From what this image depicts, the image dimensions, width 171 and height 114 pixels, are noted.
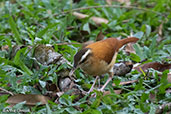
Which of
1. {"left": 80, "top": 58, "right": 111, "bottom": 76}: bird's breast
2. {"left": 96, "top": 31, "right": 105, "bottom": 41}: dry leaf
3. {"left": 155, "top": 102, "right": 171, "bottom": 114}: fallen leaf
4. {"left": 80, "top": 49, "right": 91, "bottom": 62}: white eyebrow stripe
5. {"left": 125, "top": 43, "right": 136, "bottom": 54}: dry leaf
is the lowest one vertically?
{"left": 155, "top": 102, "right": 171, "bottom": 114}: fallen leaf

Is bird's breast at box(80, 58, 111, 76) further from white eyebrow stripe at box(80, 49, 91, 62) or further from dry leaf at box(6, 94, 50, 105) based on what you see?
dry leaf at box(6, 94, 50, 105)

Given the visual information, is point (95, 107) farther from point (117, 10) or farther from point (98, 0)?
point (98, 0)

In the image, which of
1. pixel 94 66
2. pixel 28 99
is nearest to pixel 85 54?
pixel 94 66

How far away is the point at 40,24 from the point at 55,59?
228 cm

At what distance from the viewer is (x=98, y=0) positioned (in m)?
10.0

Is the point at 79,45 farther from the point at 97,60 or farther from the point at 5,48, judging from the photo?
the point at 5,48

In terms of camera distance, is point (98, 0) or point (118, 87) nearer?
point (118, 87)

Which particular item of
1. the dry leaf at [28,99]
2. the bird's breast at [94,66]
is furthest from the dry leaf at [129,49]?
the dry leaf at [28,99]

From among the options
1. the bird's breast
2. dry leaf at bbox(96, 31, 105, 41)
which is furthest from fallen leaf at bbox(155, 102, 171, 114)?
dry leaf at bbox(96, 31, 105, 41)

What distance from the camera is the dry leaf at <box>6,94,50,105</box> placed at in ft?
16.4

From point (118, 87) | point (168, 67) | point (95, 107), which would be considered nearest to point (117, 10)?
point (168, 67)

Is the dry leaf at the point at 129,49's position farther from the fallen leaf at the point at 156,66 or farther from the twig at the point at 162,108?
the twig at the point at 162,108

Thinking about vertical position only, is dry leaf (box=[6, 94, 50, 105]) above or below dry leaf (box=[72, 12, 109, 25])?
below

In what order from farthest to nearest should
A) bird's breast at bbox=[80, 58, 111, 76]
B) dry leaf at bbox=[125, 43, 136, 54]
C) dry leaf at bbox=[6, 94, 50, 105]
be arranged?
dry leaf at bbox=[125, 43, 136, 54]
bird's breast at bbox=[80, 58, 111, 76]
dry leaf at bbox=[6, 94, 50, 105]
